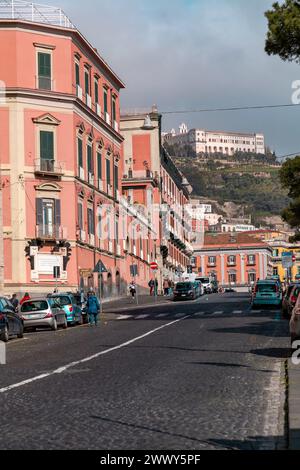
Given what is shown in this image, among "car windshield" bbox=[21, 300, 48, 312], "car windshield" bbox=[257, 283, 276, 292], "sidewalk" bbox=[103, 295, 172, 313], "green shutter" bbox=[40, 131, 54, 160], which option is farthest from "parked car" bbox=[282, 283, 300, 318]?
"green shutter" bbox=[40, 131, 54, 160]

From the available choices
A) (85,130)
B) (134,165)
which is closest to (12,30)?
Answer: (85,130)

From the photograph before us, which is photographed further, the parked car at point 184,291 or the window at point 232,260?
the window at point 232,260

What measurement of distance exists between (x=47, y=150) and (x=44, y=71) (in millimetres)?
5011

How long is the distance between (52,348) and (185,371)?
29.0 ft

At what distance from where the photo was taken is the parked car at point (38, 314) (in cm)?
3666

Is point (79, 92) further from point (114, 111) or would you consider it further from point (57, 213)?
point (114, 111)

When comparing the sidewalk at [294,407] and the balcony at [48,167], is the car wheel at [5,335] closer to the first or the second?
the sidewalk at [294,407]

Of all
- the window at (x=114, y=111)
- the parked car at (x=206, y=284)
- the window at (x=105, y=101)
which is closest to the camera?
the window at (x=105, y=101)

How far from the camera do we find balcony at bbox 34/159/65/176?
5641 centimetres

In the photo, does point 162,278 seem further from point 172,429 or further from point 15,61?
point 172,429

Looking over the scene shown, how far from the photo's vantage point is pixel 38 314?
120 ft

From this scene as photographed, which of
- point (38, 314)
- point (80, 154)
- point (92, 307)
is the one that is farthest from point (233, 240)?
point (38, 314)

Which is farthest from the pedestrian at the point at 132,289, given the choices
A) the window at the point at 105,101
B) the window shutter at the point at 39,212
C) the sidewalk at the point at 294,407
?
the sidewalk at the point at 294,407

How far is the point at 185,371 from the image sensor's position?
16.9 meters
